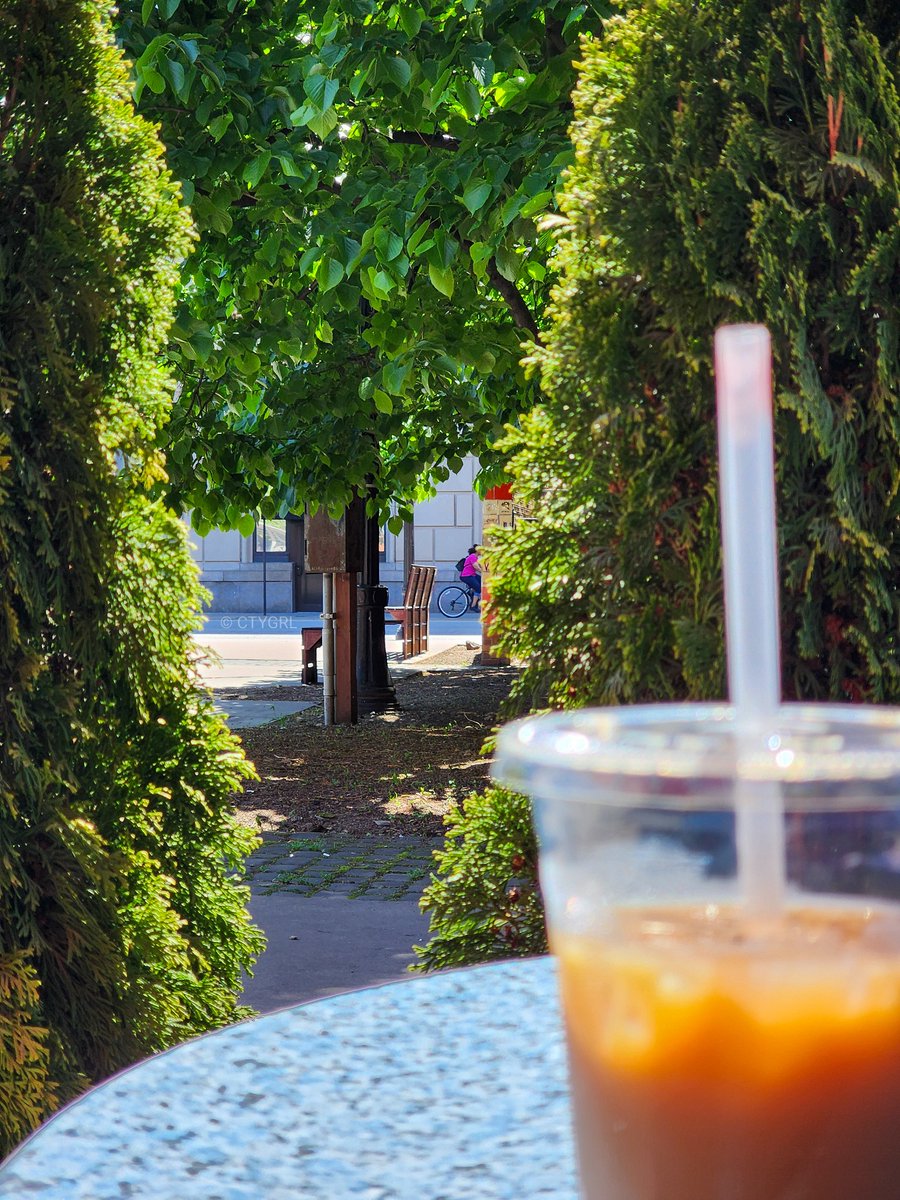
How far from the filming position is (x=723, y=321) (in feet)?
9.27

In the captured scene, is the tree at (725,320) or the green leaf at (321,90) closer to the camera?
the tree at (725,320)

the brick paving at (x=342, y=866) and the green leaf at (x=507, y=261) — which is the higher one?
the green leaf at (x=507, y=261)

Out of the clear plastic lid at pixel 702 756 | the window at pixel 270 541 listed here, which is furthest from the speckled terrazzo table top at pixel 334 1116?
the window at pixel 270 541

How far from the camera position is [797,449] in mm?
2793

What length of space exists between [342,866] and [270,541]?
95.8 feet

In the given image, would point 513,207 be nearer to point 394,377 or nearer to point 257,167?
point 257,167

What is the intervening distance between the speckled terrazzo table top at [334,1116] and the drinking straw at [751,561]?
1.45 ft

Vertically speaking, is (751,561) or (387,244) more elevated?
(387,244)

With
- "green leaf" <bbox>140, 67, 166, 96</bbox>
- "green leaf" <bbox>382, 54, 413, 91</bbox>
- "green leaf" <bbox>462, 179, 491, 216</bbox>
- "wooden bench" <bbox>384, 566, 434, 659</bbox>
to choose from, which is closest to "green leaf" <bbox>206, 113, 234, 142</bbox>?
"green leaf" <bbox>140, 67, 166, 96</bbox>

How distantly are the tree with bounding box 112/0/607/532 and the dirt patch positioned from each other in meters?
2.34

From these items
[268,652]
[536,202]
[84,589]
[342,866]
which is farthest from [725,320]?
[268,652]

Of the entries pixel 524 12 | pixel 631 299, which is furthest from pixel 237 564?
pixel 631 299

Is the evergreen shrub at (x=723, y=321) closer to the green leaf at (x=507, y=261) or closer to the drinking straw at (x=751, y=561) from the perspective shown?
the drinking straw at (x=751, y=561)

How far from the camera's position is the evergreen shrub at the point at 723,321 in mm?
2738
